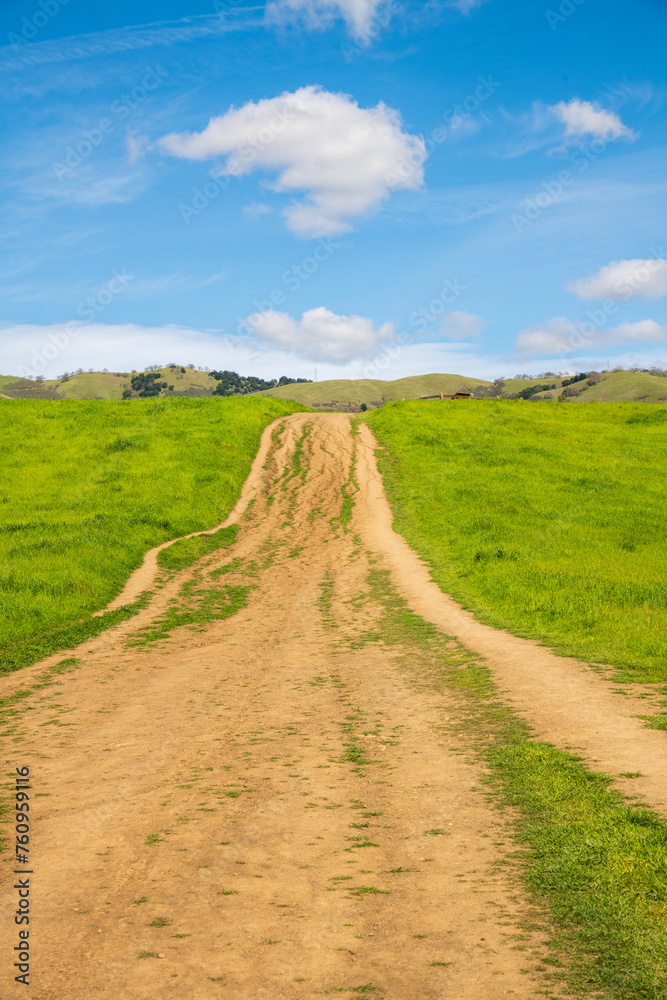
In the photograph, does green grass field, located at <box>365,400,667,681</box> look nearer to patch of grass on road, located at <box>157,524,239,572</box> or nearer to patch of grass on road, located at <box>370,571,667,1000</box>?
patch of grass on road, located at <box>370,571,667,1000</box>

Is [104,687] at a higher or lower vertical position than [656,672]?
lower

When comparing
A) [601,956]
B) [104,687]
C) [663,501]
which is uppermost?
[663,501]

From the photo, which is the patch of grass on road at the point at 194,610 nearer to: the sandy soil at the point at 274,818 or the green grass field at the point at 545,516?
the sandy soil at the point at 274,818

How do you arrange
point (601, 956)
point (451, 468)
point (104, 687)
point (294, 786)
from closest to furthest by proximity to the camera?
point (601, 956) → point (294, 786) → point (104, 687) → point (451, 468)

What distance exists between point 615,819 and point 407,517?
22.6 m

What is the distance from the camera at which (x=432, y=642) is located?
13820 millimetres

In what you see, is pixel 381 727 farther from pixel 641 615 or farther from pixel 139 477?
pixel 139 477

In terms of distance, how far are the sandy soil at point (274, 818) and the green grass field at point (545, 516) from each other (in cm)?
215

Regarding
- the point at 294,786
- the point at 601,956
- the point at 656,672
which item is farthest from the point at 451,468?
the point at 601,956

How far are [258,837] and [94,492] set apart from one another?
25.1 meters

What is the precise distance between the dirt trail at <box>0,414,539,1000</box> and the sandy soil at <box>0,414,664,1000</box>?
21 millimetres

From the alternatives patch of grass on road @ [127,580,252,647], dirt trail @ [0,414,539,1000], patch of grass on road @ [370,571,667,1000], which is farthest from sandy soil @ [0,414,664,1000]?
patch of grass on road @ [127,580,252,647]

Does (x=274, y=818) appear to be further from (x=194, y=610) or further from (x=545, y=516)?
(x=545, y=516)

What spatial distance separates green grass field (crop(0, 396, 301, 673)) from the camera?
1595cm
